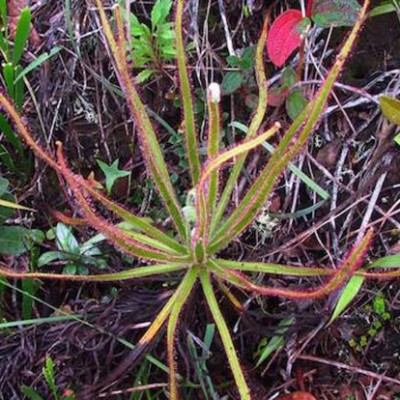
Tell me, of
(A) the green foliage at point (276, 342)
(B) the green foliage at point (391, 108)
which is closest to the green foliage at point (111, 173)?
(A) the green foliage at point (276, 342)

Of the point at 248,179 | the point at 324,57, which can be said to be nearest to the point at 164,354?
the point at 248,179

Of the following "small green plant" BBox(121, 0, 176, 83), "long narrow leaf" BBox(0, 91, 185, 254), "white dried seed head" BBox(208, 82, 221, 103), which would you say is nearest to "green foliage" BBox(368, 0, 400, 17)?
"small green plant" BBox(121, 0, 176, 83)

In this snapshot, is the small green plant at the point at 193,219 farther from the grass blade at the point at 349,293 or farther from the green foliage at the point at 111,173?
the green foliage at the point at 111,173

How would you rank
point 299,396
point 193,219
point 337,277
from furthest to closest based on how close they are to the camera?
point 299,396
point 193,219
point 337,277

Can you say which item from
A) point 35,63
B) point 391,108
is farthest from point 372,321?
point 35,63

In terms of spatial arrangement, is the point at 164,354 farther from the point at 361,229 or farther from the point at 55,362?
the point at 361,229

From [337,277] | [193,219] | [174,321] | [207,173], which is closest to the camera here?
[207,173]

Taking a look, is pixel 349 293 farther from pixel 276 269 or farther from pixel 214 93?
pixel 214 93
